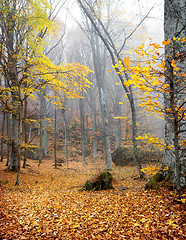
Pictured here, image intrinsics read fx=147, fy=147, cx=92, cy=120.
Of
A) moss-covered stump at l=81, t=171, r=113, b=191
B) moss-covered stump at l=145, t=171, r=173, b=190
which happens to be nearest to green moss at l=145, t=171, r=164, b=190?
moss-covered stump at l=145, t=171, r=173, b=190

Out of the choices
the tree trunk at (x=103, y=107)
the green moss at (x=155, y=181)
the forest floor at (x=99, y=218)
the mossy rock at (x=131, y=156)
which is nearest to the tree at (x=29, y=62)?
the forest floor at (x=99, y=218)

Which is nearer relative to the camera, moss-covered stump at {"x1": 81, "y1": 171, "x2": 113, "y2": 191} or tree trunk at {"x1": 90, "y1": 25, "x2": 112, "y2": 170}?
moss-covered stump at {"x1": 81, "y1": 171, "x2": 113, "y2": 191}

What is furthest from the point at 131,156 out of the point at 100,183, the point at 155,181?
the point at 155,181

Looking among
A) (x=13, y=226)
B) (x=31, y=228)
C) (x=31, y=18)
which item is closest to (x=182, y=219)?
(x=31, y=228)

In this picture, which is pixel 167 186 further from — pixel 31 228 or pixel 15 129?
pixel 15 129

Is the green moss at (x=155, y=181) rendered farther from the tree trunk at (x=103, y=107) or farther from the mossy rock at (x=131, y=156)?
the mossy rock at (x=131, y=156)

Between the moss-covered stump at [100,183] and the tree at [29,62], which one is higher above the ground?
the tree at [29,62]

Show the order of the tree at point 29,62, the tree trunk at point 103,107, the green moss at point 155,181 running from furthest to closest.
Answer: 1. the tree trunk at point 103,107
2. the tree at point 29,62
3. the green moss at point 155,181

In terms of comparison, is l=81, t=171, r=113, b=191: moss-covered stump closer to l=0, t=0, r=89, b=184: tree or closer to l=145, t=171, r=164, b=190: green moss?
l=145, t=171, r=164, b=190: green moss

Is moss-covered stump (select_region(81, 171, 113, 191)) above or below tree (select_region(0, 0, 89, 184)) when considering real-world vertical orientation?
below

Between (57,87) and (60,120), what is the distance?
1836cm

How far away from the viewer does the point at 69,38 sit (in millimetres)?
16391

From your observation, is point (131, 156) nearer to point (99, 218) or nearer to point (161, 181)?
point (161, 181)

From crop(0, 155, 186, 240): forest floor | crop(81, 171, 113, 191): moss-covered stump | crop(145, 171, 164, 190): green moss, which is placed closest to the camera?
crop(0, 155, 186, 240): forest floor
